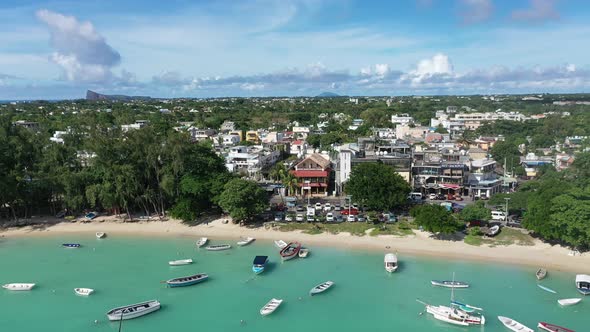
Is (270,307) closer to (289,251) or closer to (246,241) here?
(289,251)

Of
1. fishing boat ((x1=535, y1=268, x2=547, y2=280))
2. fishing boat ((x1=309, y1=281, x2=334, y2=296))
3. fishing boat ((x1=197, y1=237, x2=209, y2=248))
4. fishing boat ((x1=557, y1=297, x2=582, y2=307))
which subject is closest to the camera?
fishing boat ((x1=557, y1=297, x2=582, y2=307))

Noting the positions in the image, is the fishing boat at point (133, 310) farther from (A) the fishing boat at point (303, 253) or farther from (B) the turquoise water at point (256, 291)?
(A) the fishing boat at point (303, 253)

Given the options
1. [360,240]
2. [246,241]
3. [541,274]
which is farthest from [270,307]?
[541,274]

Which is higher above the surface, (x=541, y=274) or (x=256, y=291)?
(x=541, y=274)

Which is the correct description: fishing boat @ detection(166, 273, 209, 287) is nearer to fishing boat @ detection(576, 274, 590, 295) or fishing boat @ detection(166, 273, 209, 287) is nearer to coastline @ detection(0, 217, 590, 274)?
coastline @ detection(0, 217, 590, 274)

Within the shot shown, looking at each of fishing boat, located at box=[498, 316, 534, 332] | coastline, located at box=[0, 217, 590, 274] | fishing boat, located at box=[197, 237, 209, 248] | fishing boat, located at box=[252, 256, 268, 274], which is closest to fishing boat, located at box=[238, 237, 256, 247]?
coastline, located at box=[0, 217, 590, 274]

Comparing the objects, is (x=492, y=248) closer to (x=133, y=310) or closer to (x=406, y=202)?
(x=406, y=202)
